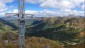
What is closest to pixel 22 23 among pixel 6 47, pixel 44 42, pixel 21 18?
pixel 21 18

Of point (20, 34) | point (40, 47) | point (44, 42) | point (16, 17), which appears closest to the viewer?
point (20, 34)

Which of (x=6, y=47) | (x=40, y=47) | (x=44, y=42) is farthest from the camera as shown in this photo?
(x=44, y=42)

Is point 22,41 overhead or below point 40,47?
overhead

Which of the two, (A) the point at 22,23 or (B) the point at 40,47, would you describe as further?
(B) the point at 40,47

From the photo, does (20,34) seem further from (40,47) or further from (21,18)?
(40,47)

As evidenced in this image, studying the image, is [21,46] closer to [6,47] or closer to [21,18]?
[21,18]

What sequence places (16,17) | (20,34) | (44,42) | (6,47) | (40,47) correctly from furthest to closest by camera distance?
(44,42), (40,47), (6,47), (16,17), (20,34)

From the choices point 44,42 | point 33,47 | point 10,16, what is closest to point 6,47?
point 33,47

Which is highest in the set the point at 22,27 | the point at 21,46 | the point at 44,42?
the point at 22,27

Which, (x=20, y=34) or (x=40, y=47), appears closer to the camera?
(x=20, y=34)
